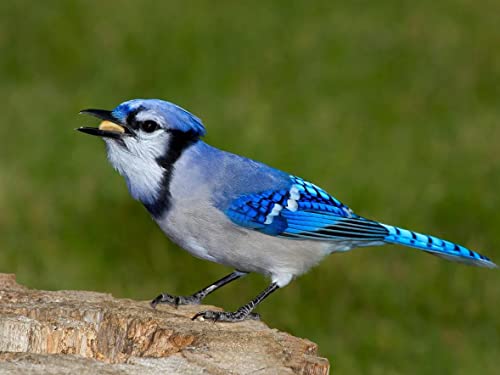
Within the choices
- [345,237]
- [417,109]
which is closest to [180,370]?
[345,237]

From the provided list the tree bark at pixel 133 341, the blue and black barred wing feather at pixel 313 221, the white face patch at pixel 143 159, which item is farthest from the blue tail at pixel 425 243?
the white face patch at pixel 143 159

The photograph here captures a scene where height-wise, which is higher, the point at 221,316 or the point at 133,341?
the point at 221,316

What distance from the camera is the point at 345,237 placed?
4.99 meters

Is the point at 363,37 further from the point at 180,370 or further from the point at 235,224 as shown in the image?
the point at 180,370

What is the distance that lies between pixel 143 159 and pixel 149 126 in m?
0.16

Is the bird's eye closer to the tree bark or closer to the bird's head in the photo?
the bird's head

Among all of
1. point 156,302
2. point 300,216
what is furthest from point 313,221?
point 156,302

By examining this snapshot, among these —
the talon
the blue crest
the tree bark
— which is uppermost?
the blue crest

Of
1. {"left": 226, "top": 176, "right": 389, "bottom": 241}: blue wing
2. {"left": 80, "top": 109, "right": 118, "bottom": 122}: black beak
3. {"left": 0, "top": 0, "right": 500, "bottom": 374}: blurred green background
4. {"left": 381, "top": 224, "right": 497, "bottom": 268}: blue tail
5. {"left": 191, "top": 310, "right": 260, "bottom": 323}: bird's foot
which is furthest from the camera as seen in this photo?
{"left": 0, "top": 0, "right": 500, "bottom": 374}: blurred green background

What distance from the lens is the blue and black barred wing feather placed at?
4.77 m

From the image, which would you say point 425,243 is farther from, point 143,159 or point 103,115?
point 103,115

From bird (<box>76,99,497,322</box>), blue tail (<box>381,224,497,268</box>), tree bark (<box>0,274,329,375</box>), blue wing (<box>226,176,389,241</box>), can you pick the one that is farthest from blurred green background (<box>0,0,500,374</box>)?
tree bark (<box>0,274,329,375</box>)

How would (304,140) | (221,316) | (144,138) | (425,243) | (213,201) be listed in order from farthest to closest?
(304,140) → (425,243) → (213,201) → (144,138) → (221,316)

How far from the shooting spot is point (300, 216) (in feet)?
16.2
